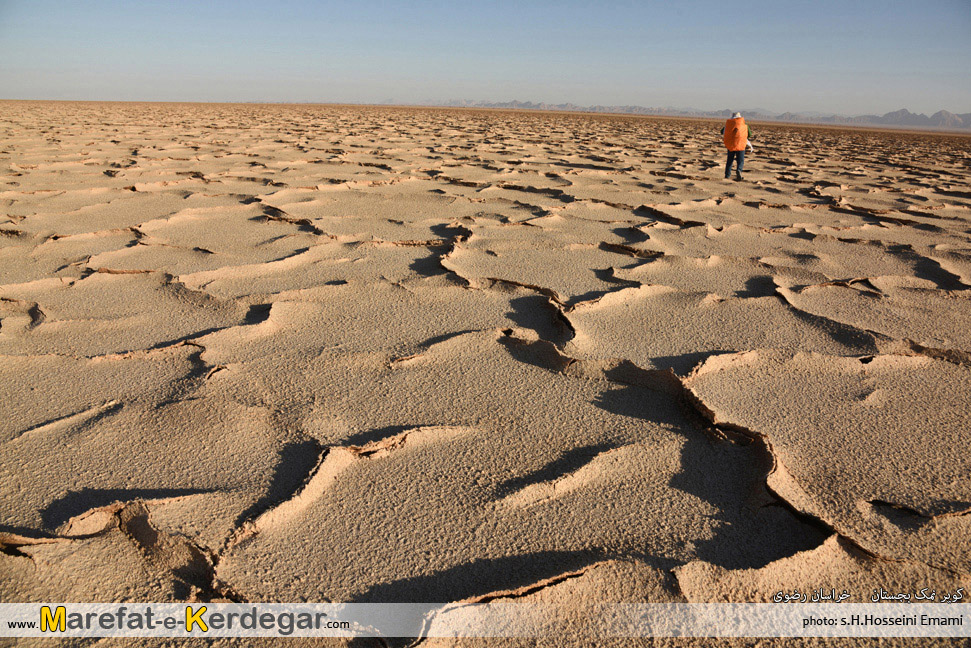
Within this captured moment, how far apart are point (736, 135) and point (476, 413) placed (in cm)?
504

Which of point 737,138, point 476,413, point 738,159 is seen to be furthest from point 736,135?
point 476,413

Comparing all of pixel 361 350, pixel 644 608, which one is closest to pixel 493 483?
pixel 644 608

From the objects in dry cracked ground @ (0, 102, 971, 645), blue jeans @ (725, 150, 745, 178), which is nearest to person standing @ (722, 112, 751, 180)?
blue jeans @ (725, 150, 745, 178)

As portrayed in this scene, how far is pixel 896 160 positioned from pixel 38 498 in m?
9.86

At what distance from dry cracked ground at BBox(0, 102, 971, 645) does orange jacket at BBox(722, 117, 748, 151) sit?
8.74 ft

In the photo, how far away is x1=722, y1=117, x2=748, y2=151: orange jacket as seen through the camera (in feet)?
18.0

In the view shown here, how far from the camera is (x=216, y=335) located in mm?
1750

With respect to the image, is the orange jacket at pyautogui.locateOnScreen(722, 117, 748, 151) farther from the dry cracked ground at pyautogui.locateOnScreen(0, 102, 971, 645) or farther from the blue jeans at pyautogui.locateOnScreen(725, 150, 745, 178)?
the dry cracked ground at pyautogui.locateOnScreen(0, 102, 971, 645)

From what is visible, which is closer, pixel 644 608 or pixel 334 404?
pixel 644 608

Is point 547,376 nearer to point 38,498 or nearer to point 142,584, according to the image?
point 142,584

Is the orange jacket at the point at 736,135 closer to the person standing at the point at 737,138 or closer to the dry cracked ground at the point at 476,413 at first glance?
the person standing at the point at 737,138

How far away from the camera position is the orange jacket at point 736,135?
Answer: 18.0 ft

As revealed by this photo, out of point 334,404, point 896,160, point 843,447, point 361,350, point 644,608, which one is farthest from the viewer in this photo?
point 896,160

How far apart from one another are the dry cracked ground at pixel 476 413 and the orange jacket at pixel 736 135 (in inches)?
105
